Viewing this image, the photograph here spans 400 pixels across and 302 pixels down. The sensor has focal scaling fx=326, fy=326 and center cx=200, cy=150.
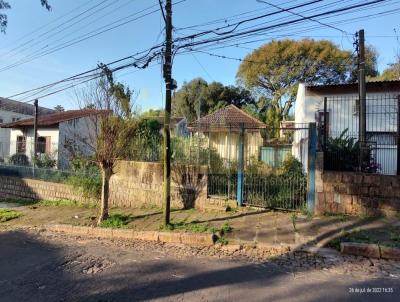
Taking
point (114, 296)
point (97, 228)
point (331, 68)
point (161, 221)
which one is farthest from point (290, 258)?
point (331, 68)

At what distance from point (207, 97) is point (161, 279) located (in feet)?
127

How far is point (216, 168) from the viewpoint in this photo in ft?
32.9

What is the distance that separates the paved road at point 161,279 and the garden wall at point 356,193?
328 cm

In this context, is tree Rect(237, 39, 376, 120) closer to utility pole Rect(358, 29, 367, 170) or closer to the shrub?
utility pole Rect(358, 29, 367, 170)

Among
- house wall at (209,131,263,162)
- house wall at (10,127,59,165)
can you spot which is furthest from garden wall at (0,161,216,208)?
house wall at (10,127,59,165)

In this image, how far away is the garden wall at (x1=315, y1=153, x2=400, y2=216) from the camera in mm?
7758

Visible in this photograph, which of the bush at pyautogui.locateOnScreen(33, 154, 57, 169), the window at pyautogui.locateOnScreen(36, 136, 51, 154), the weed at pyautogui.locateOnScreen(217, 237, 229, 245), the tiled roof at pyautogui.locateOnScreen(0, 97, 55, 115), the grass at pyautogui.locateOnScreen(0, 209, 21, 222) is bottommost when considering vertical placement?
the grass at pyautogui.locateOnScreen(0, 209, 21, 222)

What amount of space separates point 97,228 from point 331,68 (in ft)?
91.2

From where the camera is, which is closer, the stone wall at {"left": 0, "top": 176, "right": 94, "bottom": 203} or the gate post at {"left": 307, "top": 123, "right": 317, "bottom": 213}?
the gate post at {"left": 307, "top": 123, "right": 317, "bottom": 213}

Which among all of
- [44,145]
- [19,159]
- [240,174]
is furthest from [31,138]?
[240,174]

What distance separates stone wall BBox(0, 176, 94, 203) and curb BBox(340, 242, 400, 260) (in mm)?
9429

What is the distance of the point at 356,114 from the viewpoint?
1330cm

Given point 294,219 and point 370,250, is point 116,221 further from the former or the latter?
point 370,250

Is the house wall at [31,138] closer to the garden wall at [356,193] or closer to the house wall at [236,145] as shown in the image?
the house wall at [236,145]
